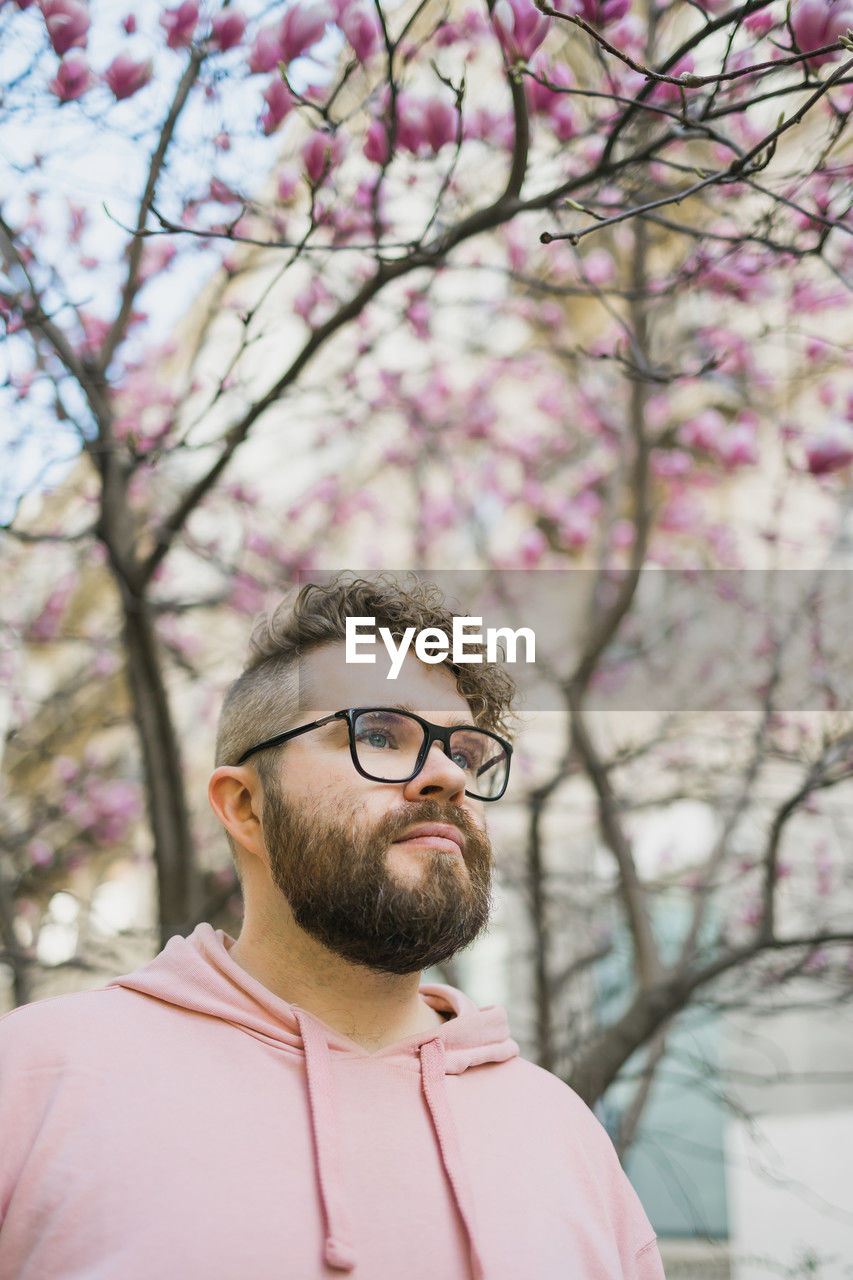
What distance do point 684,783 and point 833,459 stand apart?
1.57 meters

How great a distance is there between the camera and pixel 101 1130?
4.38 ft

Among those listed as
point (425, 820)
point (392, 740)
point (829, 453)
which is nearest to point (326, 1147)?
point (425, 820)

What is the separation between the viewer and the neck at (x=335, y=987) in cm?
155

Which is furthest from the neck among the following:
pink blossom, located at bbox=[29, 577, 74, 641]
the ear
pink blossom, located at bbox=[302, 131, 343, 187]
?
pink blossom, located at bbox=[29, 577, 74, 641]

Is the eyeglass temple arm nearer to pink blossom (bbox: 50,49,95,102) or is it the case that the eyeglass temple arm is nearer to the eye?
the eye

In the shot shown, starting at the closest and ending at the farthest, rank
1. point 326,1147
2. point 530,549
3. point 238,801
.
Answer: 1. point 326,1147
2. point 238,801
3. point 530,549

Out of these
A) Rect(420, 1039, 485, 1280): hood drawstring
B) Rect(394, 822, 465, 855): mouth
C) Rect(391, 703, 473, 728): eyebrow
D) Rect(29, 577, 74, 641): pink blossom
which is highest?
Rect(29, 577, 74, 641): pink blossom

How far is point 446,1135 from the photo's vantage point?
1476mm

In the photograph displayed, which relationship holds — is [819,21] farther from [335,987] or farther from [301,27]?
[335,987]

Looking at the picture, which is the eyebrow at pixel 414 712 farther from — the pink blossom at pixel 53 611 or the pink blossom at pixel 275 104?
the pink blossom at pixel 53 611

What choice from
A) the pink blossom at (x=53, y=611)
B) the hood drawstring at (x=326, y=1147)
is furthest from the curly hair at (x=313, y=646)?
the pink blossom at (x=53, y=611)

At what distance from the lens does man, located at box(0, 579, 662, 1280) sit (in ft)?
4.25

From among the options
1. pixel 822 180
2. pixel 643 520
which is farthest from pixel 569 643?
pixel 822 180

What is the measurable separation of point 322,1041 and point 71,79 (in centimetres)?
166
